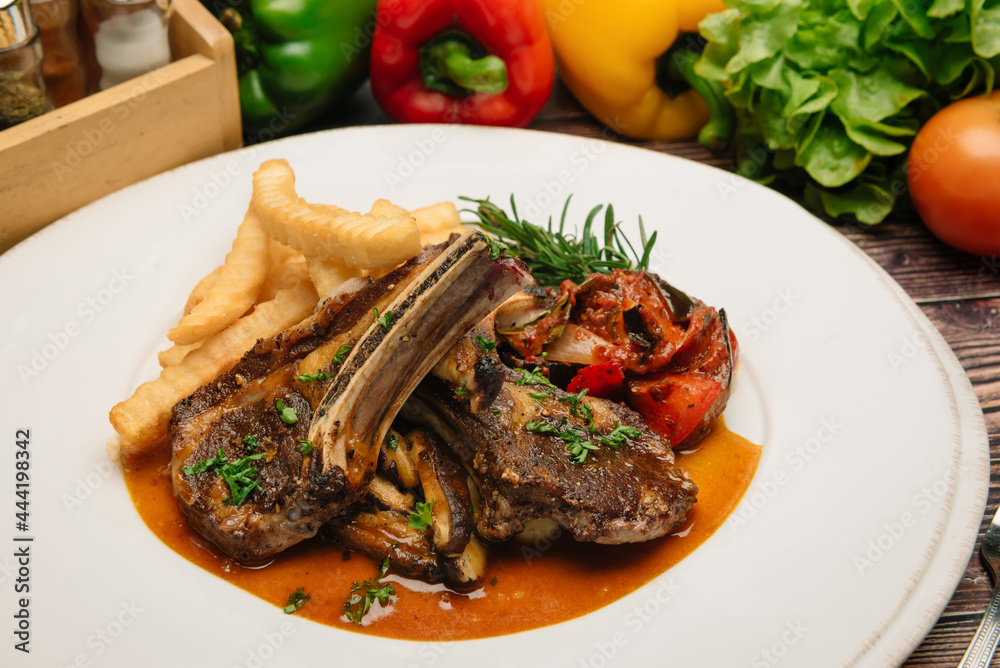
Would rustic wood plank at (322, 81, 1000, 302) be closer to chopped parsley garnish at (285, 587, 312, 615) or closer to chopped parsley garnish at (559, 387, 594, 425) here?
chopped parsley garnish at (559, 387, 594, 425)

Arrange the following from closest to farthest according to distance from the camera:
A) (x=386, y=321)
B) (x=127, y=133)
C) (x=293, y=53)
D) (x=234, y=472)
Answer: (x=386, y=321) < (x=234, y=472) < (x=127, y=133) < (x=293, y=53)

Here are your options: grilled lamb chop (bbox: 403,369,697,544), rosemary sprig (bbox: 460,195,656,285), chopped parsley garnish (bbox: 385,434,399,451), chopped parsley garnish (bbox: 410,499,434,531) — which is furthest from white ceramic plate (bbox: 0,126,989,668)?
chopped parsley garnish (bbox: 385,434,399,451)

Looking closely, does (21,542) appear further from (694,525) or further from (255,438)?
(694,525)

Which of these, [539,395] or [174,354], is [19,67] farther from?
[539,395]

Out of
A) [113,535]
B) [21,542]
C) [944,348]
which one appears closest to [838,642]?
[944,348]

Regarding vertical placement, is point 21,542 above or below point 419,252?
below

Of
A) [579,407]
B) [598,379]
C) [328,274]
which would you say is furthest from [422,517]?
[328,274]
